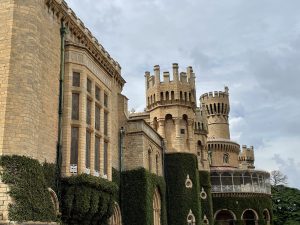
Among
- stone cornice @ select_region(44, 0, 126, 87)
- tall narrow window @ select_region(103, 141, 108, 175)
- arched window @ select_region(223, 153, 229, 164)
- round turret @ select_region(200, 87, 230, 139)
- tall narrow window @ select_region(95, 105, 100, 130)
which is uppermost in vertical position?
round turret @ select_region(200, 87, 230, 139)

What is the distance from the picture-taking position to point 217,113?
70438 mm

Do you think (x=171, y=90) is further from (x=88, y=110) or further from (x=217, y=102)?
(x=217, y=102)

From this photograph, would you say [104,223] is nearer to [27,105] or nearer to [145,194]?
[145,194]

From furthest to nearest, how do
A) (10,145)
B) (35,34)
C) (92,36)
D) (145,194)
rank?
(145,194) < (92,36) < (35,34) < (10,145)

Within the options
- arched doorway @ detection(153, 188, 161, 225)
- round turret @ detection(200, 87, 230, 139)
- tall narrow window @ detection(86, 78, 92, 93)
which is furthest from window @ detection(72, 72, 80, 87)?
round turret @ detection(200, 87, 230, 139)

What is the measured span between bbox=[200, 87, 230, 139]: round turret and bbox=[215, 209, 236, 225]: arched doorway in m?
19.3

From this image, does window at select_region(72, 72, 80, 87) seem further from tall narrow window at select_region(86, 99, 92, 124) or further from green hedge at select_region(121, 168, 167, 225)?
green hedge at select_region(121, 168, 167, 225)

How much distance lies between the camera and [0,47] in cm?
1590

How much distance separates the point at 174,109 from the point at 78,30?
63.0 feet

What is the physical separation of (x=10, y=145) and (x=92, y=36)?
11.4m

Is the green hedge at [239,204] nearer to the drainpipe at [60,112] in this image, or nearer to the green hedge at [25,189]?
the drainpipe at [60,112]

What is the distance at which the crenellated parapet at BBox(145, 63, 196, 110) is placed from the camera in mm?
39875

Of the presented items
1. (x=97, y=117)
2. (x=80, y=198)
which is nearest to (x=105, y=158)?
(x=97, y=117)

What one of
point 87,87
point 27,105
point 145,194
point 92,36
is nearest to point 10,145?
point 27,105
